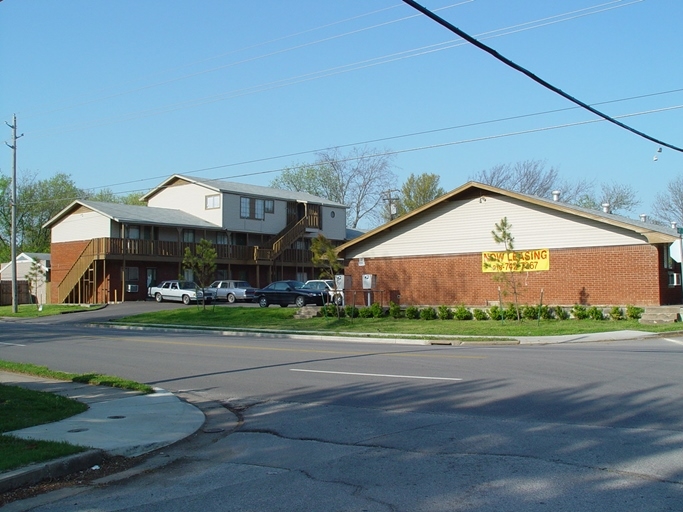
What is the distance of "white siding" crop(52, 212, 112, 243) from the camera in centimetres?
5194

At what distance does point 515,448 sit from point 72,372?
11364mm

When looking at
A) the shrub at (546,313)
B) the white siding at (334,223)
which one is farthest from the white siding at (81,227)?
the shrub at (546,313)

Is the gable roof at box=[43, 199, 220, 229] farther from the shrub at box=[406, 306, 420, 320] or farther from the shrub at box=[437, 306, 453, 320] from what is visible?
the shrub at box=[437, 306, 453, 320]

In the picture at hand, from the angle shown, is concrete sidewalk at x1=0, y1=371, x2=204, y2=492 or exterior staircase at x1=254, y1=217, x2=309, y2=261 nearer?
concrete sidewalk at x1=0, y1=371, x2=204, y2=492

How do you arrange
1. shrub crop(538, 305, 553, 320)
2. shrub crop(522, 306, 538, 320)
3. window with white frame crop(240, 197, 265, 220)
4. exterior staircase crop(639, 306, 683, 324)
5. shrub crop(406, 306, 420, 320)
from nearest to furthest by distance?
1. exterior staircase crop(639, 306, 683, 324)
2. shrub crop(522, 306, 538, 320)
3. shrub crop(538, 305, 553, 320)
4. shrub crop(406, 306, 420, 320)
5. window with white frame crop(240, 197, 265, 220)

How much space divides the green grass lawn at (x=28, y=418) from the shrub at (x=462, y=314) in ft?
71.4

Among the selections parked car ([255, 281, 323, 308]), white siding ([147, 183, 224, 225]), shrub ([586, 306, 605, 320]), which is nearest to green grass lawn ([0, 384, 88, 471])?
shrub ([586, 306, 605, 320])

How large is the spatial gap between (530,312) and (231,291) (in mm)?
24477

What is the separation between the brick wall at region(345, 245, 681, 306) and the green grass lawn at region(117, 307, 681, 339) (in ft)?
7.56

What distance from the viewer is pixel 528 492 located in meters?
6.25

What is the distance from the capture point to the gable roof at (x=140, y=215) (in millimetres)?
51000

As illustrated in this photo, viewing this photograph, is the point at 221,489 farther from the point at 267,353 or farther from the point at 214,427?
the point at 267,353

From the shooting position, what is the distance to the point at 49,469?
734 cm

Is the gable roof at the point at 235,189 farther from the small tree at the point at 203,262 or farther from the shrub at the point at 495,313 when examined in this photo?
the shrub at the point at 495,313
